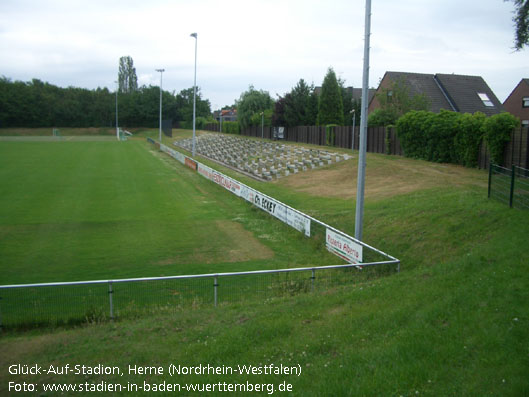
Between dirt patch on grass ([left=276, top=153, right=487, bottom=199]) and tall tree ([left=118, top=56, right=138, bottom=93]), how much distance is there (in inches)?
5359

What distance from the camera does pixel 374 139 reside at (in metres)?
41.7

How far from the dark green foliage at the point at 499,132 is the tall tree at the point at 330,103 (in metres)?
34.3

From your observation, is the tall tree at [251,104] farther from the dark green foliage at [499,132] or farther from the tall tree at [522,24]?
the tall tree at [522,24]

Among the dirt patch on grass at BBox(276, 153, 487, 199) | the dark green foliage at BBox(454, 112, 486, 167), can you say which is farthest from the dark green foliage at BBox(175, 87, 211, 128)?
the dark green foliage at BBox(454, 112, 486, 167)

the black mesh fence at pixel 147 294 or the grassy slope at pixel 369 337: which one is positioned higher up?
the grassy slope at pixel 369 337

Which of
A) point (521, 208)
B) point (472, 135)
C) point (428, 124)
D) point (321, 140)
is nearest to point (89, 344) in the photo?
point (521, 208)

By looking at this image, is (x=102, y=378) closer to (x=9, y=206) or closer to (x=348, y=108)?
(x=9, y=206)

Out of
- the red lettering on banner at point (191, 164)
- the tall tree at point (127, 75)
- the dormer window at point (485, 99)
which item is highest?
the tall tree at point (127, 75)

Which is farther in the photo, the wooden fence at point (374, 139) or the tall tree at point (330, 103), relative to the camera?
the tall tree at point (330, 103)

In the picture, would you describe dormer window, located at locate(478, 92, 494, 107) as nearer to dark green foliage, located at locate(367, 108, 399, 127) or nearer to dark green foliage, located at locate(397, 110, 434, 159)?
dark green foliage, located at locate(367, 108, 399, 127)

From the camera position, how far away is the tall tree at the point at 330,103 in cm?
5856

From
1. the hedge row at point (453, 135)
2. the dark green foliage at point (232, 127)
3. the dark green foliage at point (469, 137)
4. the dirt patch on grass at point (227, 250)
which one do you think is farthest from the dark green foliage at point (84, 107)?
the dirt patch on grass at point (227, 250)

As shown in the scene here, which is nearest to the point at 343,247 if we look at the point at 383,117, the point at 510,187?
the point at 510,187

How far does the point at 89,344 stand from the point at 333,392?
16.7 ft
